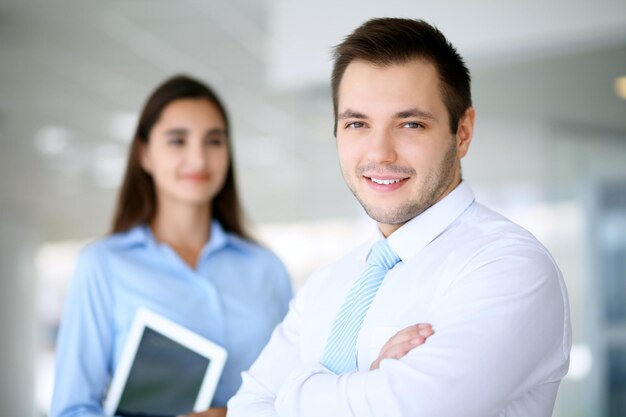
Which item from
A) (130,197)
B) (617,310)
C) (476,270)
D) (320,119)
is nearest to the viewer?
(476,270)

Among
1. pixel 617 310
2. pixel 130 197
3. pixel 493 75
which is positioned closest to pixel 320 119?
pixel 493 75

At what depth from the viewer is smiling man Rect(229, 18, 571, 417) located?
129cm

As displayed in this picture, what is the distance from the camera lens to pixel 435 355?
1.29 metres

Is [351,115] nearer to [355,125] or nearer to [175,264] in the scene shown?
[355,125]

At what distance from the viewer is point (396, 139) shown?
1.56 metres

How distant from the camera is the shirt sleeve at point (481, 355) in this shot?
4.17ft

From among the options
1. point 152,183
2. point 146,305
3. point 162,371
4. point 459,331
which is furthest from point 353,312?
point 152,183

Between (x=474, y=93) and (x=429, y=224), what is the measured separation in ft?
10.4

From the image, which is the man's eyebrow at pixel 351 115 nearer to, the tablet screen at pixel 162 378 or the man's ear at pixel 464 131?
the man's ear at pixel 464 131

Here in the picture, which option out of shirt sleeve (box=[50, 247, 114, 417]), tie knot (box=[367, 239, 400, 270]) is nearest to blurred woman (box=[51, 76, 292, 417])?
shirt sleeve (box=[50, 247, 114, 417])

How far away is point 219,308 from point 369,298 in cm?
84

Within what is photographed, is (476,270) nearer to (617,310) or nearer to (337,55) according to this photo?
(337,55)

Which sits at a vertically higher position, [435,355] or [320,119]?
[320,119]

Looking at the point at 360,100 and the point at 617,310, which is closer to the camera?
the point at 360,100
